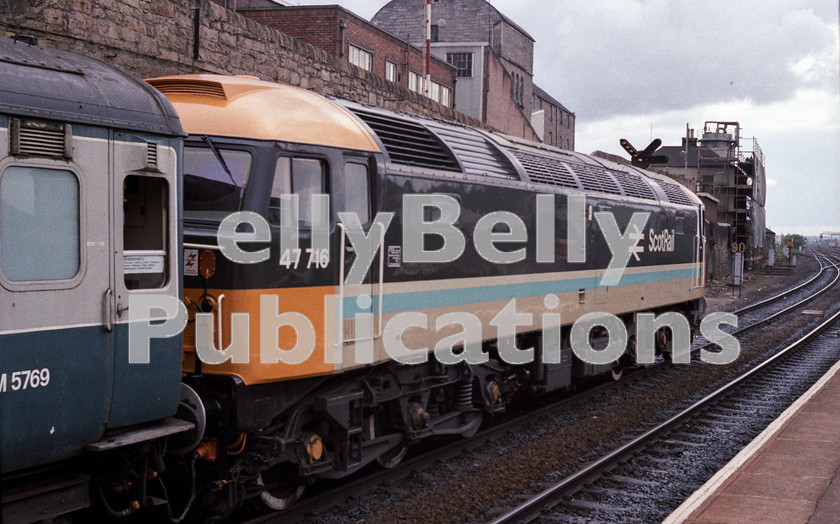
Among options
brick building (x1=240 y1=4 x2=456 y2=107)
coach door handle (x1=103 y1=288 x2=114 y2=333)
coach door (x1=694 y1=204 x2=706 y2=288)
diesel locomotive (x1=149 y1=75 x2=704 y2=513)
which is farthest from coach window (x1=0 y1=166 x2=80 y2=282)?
brick building (x1=240 y1=4 x2=456 y2=107)

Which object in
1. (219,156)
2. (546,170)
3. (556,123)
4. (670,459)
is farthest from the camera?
(556,123)

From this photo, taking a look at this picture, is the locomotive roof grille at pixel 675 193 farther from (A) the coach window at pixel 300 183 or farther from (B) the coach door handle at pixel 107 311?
(B) the coach door handle at pixel 107 311

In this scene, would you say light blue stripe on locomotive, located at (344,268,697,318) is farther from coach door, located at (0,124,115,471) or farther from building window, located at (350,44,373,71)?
building window, located at (350,44,373,71)

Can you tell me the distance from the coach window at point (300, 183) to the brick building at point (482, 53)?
126 feet

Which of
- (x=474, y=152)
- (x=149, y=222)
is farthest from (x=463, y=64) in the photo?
(x=149, y=222)

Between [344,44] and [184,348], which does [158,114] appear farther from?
[344,44]

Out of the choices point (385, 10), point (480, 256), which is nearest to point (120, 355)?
point (480, 256)

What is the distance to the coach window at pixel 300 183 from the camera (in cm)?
674

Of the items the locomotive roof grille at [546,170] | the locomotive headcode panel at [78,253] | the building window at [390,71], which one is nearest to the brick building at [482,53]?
the building window at [390,71]

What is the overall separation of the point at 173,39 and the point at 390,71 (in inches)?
882

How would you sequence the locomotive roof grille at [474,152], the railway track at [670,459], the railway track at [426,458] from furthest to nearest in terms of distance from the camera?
the locomotive roof grille at [474,152] < the railway track at [670,459] < the railway track at [426,458]

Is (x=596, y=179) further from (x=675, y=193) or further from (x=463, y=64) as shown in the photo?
(x=463, y=64)

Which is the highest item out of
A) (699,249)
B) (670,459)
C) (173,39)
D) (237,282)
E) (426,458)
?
(173,39)

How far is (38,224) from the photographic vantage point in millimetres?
4926
